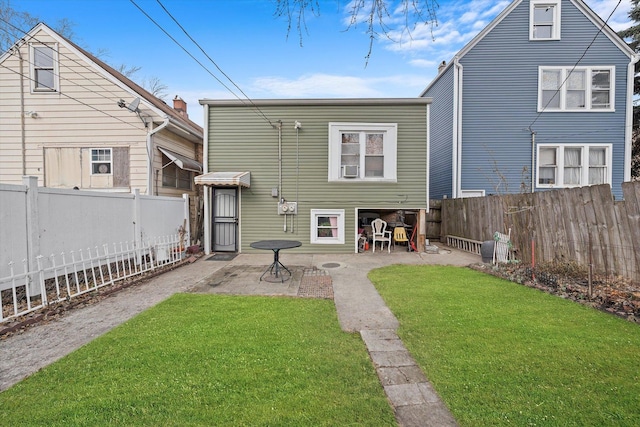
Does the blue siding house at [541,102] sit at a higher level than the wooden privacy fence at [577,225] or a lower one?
higher

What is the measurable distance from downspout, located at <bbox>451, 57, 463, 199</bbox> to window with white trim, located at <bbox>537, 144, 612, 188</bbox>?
3.29 meters

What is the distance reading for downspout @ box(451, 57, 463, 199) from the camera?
1195 centimetres

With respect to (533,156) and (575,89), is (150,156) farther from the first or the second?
(575,89)


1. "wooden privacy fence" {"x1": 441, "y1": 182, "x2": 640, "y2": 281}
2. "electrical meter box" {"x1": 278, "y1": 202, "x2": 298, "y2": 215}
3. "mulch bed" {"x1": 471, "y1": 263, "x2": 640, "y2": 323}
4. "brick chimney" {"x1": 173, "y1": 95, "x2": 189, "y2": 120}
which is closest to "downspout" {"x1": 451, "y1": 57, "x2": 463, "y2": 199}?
"wooden privacy fence" {"x1": 441, "y1": 182, "x2": 640, "y2": 281}

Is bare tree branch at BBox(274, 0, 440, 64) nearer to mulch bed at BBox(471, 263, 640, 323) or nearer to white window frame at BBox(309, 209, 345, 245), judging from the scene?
mulch bed at BBox(471, 263, 640, 323)

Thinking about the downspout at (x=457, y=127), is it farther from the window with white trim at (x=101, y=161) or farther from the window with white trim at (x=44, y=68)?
the window with white trim at (x=44, y=68)

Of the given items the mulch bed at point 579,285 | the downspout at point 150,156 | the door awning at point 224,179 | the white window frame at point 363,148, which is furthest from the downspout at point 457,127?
the downspout at point 150,156

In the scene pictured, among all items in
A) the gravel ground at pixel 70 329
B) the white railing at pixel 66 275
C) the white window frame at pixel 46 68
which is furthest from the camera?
the white window frame at pixel 46 68

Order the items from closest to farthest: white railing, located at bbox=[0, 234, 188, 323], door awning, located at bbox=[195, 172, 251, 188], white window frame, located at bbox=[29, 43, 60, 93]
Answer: white railing, located at bbox=[0, 234, 188, 323] → door awning, located at bbox=[195, 172, 251, 188] → white window frame, located at bbox=[29, 43, 60, 93]

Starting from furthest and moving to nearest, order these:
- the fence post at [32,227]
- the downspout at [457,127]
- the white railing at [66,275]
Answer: the downspout at [457,127] → the fence post at [32,227] → the white railing at [66,275]

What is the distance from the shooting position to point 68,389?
248 cm

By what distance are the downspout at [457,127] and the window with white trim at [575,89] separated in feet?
10.7

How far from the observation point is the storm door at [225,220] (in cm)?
982

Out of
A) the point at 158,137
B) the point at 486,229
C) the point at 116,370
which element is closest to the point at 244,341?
the point at 116,370
